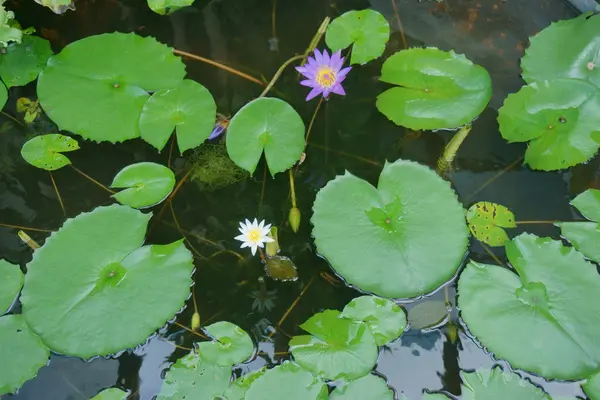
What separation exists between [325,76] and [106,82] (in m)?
0.91

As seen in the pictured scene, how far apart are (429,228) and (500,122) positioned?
1.94ft

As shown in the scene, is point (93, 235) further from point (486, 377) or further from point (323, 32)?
point (486, 377)

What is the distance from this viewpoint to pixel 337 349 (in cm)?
177

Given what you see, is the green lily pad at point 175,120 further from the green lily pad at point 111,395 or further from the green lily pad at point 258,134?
the green lily pad at point 111,395

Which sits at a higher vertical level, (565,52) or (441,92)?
(565,52)

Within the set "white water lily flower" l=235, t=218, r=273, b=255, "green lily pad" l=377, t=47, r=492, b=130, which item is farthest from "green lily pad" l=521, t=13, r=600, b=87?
"white water lily flower" l=235, t=218, r=273, b=255

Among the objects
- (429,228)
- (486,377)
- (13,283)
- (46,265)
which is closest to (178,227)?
(46,265)

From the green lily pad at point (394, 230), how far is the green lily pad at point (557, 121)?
0.43 meters

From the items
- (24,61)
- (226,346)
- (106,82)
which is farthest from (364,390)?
(24,61)

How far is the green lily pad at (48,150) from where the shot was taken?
2.14 m

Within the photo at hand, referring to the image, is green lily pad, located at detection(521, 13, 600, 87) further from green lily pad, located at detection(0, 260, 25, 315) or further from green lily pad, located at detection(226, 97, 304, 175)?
green lily pad, located at detection(0, 260, 25, 315)

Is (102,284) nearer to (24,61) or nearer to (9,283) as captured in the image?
(9,283)

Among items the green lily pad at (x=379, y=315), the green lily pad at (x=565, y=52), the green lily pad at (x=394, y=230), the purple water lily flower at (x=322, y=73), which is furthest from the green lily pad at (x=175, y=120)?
the green lily pad at (x=565, y=52)

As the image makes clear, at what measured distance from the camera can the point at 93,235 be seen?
1924 mm
